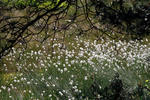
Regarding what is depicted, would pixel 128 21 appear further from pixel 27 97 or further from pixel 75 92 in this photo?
pixel 27 97

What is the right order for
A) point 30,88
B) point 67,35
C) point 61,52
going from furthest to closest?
point 67,35, point 61,52, point 30,88

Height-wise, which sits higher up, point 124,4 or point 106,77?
point 124,4

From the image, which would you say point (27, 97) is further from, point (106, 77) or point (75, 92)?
point (106, 77)

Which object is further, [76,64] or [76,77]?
[76,64]

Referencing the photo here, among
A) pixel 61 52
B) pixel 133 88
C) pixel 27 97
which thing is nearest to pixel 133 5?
pixel 133 88

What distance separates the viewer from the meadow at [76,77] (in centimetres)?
416

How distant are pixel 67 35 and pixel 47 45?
1033mm

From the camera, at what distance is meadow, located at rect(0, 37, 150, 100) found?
13.7ft

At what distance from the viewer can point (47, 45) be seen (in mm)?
9289

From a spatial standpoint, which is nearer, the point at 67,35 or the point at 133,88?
the point at 133,88

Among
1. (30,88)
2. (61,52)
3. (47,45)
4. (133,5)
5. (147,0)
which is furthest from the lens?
(47,45)

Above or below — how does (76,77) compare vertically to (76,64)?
above

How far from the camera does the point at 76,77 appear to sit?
596 cm

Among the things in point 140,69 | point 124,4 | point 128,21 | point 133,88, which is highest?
point 124,4
